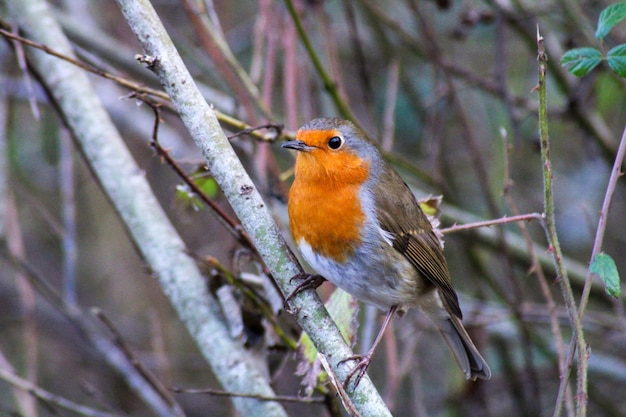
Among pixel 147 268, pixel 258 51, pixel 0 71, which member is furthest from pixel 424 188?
pixel 0 71

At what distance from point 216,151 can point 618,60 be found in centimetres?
109

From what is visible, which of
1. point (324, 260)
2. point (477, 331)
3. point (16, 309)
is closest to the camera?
point (324, 260)

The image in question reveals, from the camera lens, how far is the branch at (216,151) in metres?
1.79

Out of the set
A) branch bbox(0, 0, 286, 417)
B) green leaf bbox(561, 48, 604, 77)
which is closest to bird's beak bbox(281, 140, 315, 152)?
branch bbox(0, 0, 286, 417)

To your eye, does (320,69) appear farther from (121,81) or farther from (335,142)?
(121,81)

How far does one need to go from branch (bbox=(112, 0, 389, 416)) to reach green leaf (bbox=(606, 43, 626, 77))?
3.29ft

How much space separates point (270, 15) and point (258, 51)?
0.22m

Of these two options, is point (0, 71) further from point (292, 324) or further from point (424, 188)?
point (292, 324)

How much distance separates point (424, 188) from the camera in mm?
4211

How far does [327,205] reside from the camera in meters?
2.47

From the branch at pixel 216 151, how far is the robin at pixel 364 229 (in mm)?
519

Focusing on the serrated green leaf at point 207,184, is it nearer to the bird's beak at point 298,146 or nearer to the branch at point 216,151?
the bird's beak at point 298,146

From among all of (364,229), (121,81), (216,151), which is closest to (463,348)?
(364,229)

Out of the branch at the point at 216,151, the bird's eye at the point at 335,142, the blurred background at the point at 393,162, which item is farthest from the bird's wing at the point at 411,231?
the branch at the point at 216,151
